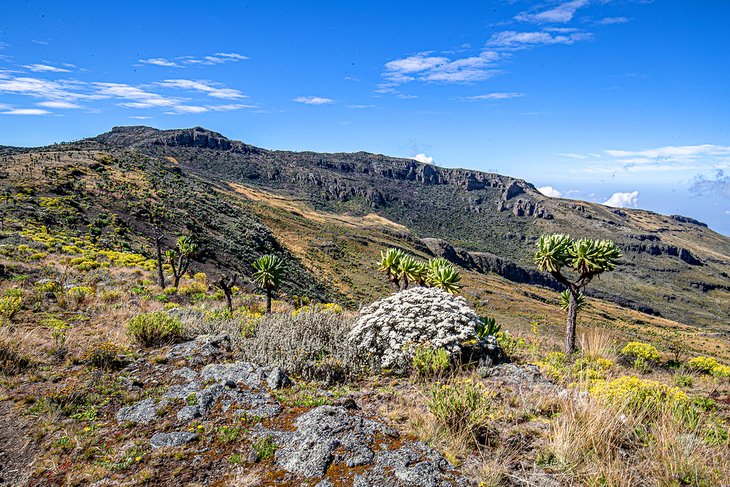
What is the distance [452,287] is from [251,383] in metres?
12.8

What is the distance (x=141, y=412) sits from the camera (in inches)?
197

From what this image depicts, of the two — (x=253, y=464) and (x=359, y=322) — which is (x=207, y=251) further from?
(x=253, y=464)

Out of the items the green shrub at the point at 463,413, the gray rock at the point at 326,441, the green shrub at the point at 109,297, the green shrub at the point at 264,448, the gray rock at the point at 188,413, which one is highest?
the green shrub at the point at 463,413

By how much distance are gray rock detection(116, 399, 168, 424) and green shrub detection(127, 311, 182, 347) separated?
2892 mm

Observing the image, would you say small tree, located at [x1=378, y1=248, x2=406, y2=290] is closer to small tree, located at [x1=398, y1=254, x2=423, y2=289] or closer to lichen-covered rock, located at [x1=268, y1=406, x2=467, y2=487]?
small tree, located at [x1=398, y1=254, x2=423, y2=289]

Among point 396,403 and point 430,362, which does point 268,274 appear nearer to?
point 430,362

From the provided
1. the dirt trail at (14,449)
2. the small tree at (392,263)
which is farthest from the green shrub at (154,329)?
the small tree at (392,263)

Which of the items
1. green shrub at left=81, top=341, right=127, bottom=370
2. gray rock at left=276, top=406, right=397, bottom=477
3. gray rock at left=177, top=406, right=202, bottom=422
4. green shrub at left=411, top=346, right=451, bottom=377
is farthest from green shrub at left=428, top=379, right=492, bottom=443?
green shrub at left=81, top=341, right=127, bottom=370

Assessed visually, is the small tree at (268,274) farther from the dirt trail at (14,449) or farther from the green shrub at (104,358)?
the dirt trail at (14,449)

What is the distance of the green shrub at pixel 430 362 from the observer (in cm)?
675

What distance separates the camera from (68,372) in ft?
20.2

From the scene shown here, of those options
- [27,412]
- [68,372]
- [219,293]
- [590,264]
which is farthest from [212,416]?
[219,293]

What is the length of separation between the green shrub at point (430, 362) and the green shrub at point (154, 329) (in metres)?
5.30

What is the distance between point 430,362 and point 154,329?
5886 millimetres
